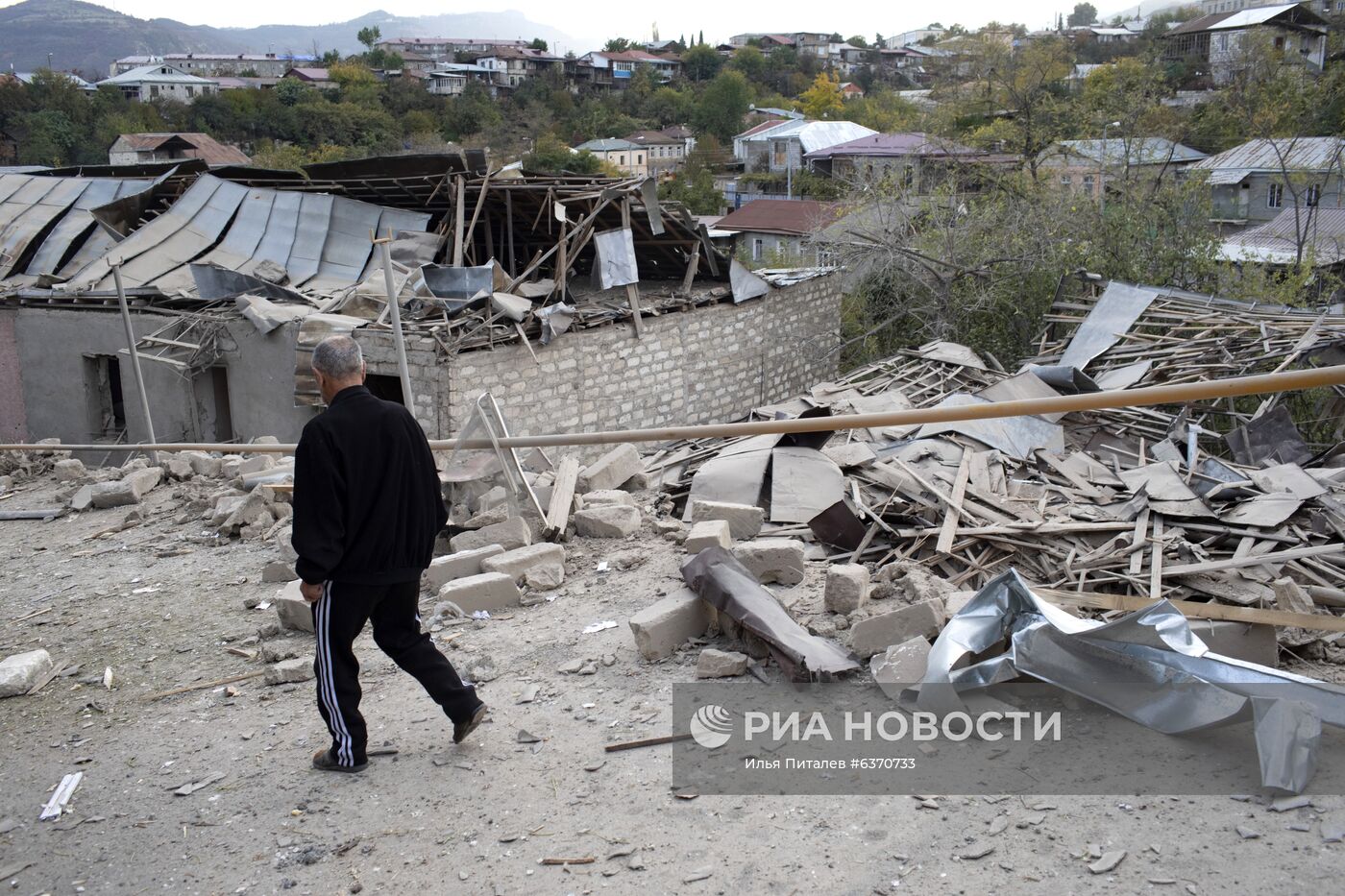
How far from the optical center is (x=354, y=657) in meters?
3.66

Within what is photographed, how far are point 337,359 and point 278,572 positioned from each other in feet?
9.21

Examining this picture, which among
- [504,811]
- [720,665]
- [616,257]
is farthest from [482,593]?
[616,257]

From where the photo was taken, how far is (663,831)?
3.22 metres

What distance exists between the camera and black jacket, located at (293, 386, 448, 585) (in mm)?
3467

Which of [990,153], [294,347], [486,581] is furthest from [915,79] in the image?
[486,581]

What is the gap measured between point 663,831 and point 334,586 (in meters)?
1.40

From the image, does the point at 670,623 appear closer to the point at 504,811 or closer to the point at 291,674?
the point at 504,811

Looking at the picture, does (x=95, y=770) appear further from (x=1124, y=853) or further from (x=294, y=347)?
(x=294, y=347)

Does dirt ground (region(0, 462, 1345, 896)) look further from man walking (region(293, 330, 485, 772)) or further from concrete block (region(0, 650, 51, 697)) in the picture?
man walking (region(293, 330, 485, 772))

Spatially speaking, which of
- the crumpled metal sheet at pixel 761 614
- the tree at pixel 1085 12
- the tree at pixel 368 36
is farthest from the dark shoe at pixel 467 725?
the tree at pixel 1085 12

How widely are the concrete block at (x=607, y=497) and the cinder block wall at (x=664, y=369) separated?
3065 mm

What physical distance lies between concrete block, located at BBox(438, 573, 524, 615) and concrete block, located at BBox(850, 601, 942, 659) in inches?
76.3

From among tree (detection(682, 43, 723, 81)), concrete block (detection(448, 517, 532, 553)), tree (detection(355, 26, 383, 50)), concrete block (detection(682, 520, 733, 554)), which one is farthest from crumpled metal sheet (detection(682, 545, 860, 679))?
tree (detection(355, 26, 383, 50))

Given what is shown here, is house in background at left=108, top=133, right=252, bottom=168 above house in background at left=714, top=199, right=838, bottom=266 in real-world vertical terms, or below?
above
